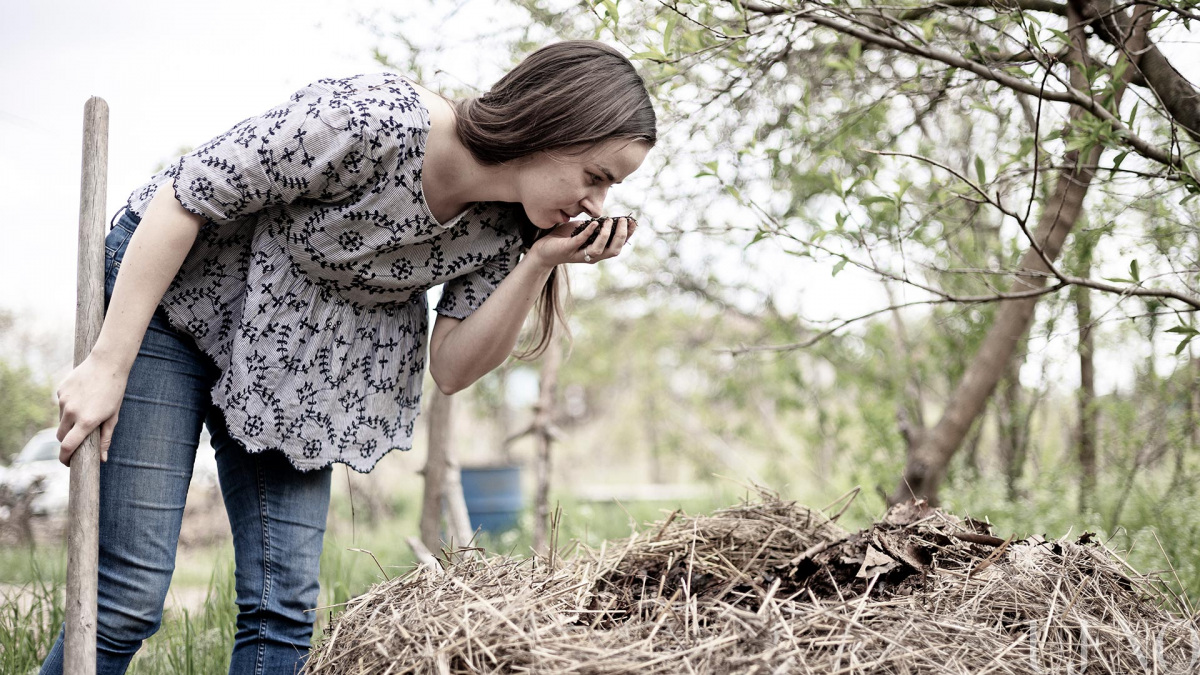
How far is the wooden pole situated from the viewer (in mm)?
1116

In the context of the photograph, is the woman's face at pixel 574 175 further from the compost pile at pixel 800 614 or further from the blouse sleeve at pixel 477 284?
the compost pile at pixel 800 614

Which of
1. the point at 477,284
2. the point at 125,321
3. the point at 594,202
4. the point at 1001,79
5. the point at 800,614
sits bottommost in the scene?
the point at 800,614

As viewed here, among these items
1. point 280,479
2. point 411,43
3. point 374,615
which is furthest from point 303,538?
point 411,43

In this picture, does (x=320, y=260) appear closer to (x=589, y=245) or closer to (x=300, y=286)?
(x=300, y=286)

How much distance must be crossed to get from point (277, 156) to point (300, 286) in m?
0.25

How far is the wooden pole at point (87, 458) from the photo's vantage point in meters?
1.12

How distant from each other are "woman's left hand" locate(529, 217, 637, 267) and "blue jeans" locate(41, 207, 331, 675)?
57 centimetres

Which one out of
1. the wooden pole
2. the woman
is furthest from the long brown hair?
the wooden pole

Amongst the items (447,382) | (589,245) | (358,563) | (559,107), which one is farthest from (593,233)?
(358,563)

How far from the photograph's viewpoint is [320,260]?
133cm

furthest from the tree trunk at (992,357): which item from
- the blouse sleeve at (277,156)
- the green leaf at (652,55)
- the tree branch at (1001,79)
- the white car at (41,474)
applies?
the white car at (41,474)

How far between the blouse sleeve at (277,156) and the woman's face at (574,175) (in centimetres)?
25

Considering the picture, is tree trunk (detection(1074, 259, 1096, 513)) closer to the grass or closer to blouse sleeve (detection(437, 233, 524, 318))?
the grass

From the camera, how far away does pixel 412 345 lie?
60.7 inches
